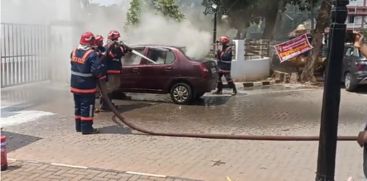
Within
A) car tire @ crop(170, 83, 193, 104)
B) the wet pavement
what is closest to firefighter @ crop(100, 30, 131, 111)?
the wet pavement

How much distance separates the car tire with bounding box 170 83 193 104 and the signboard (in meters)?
7.71

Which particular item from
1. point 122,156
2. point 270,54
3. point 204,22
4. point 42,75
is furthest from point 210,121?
point 204,22

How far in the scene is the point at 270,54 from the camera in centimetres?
2106

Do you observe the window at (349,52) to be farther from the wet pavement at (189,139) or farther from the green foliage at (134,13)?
the green foliage at (134,13)

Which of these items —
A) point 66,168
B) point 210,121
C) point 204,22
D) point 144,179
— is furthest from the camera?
point 204,22

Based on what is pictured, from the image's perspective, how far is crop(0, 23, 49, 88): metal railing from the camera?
13305 mm

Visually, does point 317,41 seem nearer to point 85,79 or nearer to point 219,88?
point 219,88

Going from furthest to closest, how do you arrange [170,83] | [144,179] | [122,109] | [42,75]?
1. [42,75]
2. [170,83]
3. [122,109]
4. [144,179]

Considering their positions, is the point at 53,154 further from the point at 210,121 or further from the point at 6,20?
the point at 6,20

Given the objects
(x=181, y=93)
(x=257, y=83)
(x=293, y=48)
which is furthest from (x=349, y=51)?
(x=181, y=93)

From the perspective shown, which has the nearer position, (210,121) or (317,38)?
(210,121)

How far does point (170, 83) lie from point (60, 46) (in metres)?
5.46

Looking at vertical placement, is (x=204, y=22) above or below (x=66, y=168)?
above

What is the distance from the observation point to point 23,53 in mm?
14258
